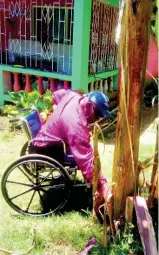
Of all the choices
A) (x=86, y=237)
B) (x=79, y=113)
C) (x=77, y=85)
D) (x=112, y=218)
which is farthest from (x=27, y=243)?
(x=77, y=85)

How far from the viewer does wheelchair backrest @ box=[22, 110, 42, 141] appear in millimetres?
3542

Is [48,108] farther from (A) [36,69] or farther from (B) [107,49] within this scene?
(B) [107,49]

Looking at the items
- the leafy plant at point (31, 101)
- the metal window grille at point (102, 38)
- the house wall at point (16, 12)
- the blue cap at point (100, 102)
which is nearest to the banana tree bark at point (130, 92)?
the blue cap at point (100, 102)

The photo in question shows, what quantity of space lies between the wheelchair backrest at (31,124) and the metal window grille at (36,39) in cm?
337

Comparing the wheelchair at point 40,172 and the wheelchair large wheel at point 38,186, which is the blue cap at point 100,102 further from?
the wheelchair large wheel at point 38,186

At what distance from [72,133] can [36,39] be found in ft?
16.1

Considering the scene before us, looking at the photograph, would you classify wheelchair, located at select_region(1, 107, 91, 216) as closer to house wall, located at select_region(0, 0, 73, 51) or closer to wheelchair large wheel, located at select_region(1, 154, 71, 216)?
wheelchair large wheel, located at select_region(1, 154, 71, 216)

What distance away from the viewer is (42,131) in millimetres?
3541

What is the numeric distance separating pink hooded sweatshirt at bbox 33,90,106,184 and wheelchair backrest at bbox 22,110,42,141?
0.10 meters

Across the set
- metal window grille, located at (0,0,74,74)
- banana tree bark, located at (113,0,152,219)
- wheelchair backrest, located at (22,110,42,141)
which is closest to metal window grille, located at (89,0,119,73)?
metal window grille, located at (0,0,74,74)

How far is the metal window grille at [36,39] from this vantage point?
7.38 m

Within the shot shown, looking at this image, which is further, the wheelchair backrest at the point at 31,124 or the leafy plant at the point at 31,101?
the leafy plant at the point at 31,101

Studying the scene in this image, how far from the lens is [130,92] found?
241 centimetres

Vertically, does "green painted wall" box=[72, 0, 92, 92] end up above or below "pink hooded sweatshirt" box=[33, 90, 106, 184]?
above
